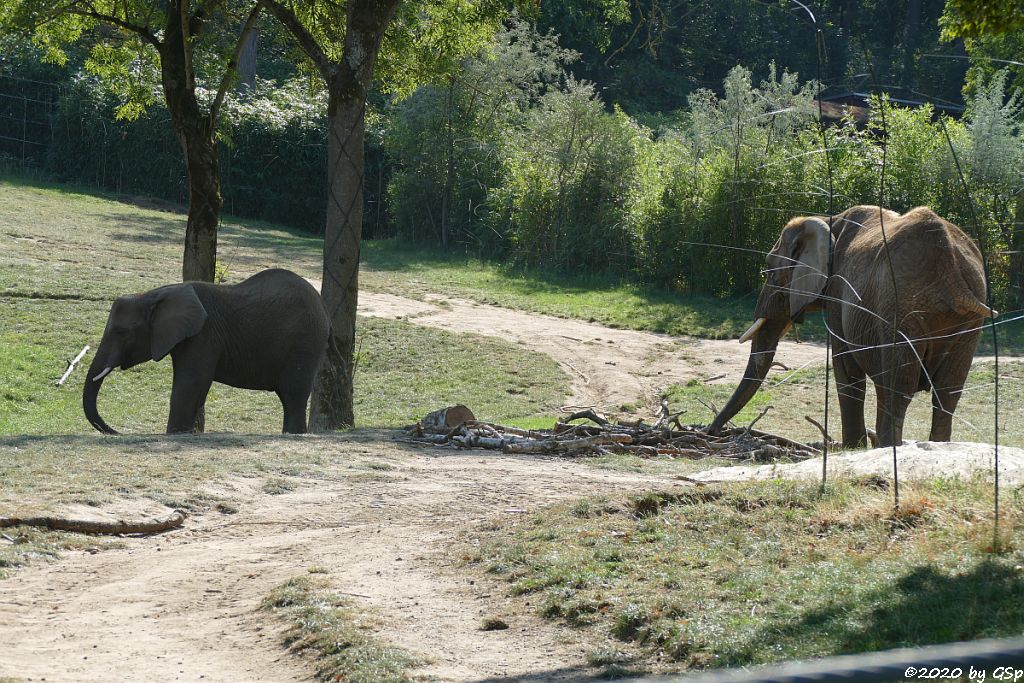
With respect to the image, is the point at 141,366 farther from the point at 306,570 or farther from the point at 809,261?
the point at 306,570

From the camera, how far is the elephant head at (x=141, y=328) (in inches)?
484

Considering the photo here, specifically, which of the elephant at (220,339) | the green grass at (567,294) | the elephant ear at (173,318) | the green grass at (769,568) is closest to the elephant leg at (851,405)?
the green grass at (769,568)

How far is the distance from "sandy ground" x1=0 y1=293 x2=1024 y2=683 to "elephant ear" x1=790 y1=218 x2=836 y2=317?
308 centimetres

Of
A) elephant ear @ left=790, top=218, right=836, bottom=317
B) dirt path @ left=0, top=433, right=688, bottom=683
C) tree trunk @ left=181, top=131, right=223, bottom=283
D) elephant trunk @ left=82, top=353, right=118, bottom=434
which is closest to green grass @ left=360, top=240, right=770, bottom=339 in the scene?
tree trunk @ left=181, top=131, right=223, bottom=283

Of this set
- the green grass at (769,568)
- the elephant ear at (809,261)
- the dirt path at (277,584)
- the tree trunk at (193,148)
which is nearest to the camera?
the green grass at (769,568)

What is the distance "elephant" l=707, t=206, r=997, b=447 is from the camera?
10.1 metres

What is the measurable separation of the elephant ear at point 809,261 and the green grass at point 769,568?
4.38m

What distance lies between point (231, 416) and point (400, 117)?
18556 mm

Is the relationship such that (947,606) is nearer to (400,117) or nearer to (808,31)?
(400,117)

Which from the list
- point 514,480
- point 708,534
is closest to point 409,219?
point 514,480

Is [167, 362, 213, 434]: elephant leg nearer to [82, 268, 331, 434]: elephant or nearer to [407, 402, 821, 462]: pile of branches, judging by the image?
[82, 268, 331, 434]: elephant

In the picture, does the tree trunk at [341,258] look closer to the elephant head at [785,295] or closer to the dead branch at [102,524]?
the elephant head at [785,295]

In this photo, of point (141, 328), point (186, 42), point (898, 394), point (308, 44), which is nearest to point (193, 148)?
point (186, 42)

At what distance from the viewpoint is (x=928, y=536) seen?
19.4 ft
